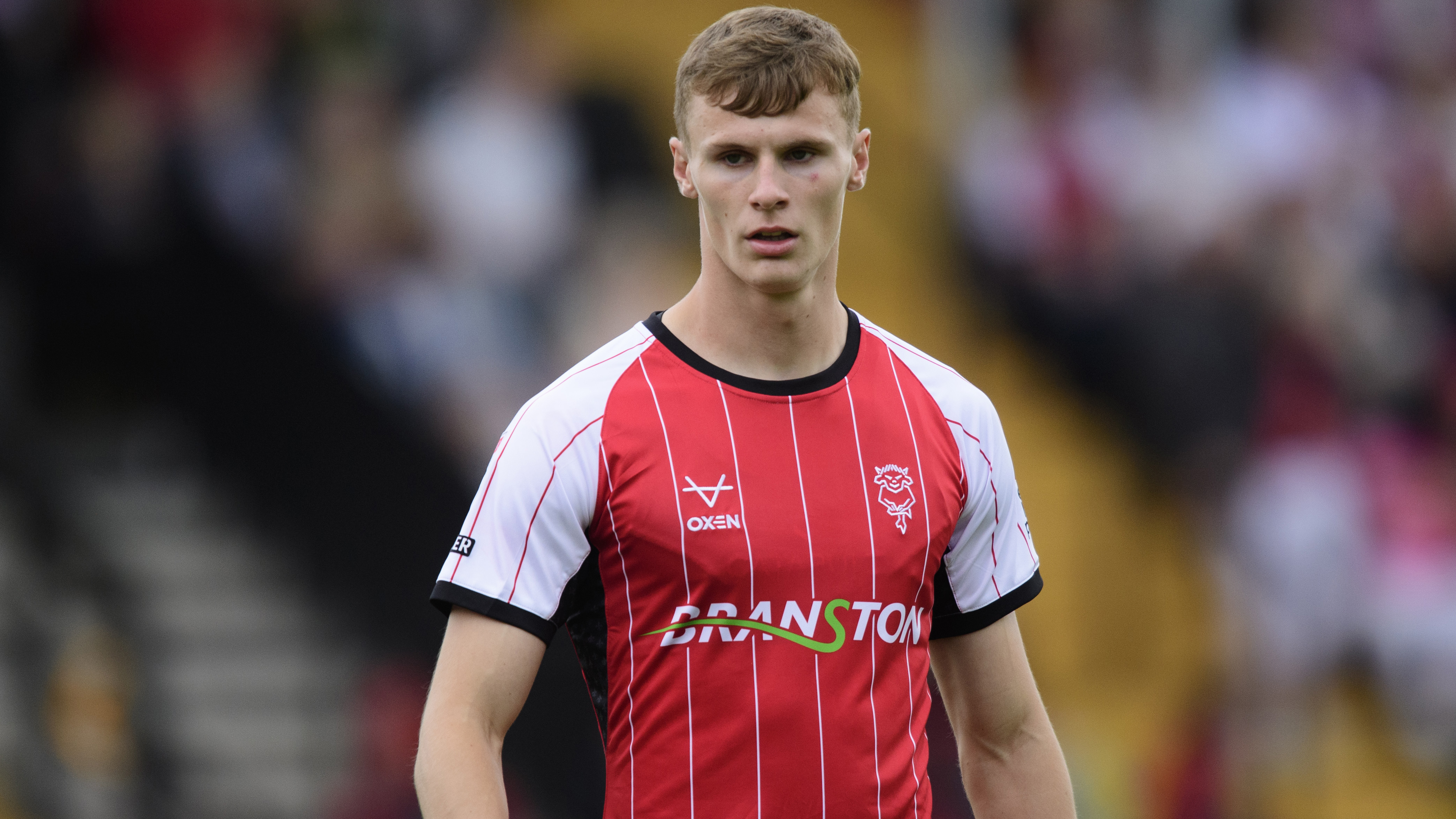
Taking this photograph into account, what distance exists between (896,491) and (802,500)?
0.19 m

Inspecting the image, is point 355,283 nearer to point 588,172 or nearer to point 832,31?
point 588,172

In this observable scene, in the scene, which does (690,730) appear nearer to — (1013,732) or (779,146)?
(1013,732)

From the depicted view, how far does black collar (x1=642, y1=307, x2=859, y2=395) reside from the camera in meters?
3.17

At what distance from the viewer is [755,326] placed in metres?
3.19

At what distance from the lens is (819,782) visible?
9.90 feet

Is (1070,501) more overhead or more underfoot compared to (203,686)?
more overhead

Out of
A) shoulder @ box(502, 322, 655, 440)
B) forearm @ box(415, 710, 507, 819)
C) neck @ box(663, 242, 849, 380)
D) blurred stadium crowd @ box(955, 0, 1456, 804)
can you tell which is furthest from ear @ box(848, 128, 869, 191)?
blurred stadium crowd @ box(955, 0, 1456, 804)

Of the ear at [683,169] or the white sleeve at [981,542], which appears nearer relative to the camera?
the ear at [683,169]

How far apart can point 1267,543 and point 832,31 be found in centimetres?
545

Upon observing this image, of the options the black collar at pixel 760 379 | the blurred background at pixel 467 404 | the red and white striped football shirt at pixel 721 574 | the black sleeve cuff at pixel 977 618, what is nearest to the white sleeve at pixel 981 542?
the black sleeve cuff at pixel 977 618

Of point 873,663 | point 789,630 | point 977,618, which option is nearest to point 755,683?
point 789,630

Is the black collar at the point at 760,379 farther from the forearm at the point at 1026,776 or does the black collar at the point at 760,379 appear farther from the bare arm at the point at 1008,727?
the forearm at the point at 1026,776

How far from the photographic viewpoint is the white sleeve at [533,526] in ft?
9.77

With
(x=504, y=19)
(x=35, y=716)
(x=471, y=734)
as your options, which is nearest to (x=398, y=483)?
(x=35, y=716)
